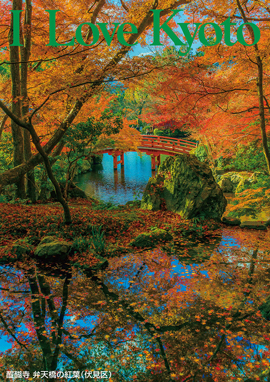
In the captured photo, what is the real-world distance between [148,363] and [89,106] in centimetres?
913

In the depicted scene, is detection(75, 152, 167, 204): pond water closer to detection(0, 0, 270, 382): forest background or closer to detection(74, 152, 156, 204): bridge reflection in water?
detection(74, 152, 156, 204): bridge reflection in water

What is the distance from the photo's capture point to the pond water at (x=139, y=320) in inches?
110

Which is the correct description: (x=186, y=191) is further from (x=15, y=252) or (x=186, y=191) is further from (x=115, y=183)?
(x=115, y=183)

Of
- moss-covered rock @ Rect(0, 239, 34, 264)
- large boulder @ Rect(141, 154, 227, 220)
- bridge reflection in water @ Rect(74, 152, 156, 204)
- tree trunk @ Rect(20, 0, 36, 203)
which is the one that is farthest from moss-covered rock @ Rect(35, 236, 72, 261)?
bridge reflection in water @ Rect(74, 152, 156, 204)

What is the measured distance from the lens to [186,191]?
8.06 metres

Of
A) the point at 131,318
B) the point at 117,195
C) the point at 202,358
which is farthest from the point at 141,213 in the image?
the point at 117,195

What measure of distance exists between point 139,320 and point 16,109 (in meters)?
6.66

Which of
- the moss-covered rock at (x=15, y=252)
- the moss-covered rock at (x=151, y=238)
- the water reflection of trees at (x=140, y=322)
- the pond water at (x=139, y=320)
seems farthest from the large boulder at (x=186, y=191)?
the moss-covered rock at (x=15, y=252)

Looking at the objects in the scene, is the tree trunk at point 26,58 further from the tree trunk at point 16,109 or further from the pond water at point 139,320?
the pond water at point 139,320

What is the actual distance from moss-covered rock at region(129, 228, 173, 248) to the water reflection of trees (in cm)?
109

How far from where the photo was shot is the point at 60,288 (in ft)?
14.0

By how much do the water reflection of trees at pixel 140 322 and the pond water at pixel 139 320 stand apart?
1 centimetres

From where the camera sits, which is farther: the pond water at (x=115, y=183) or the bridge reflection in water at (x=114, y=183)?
the bridge reflection in water at (x=114, y=183)

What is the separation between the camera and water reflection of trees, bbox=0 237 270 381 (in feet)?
9.29
